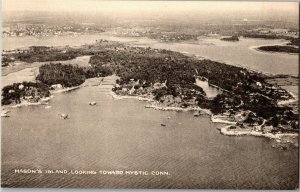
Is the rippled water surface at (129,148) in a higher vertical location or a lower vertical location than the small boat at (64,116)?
lower

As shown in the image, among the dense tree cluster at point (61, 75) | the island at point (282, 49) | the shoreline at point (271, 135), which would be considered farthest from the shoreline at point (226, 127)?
the island at point (282, 49)

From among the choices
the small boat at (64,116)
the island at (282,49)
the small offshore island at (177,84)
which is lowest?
the small boat at (64,116)

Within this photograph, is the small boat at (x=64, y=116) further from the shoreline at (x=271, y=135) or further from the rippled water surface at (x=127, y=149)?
the shoreline at (x=271, y=135)

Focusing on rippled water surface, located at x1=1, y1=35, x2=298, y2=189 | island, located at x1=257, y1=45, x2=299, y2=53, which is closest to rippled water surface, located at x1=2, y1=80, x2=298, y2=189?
rippled water surface, located at x1=1, y1=35, x2=298, y2=189

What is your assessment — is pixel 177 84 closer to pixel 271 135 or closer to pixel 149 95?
pixel 149 95

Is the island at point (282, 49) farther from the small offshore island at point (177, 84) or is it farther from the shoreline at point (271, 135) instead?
the shoreline at point (271, 135)

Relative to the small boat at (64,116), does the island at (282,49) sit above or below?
above

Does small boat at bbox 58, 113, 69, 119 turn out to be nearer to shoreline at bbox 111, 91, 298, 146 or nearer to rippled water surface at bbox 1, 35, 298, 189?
rippled water surface at bbox 1, 35, 298, 189
